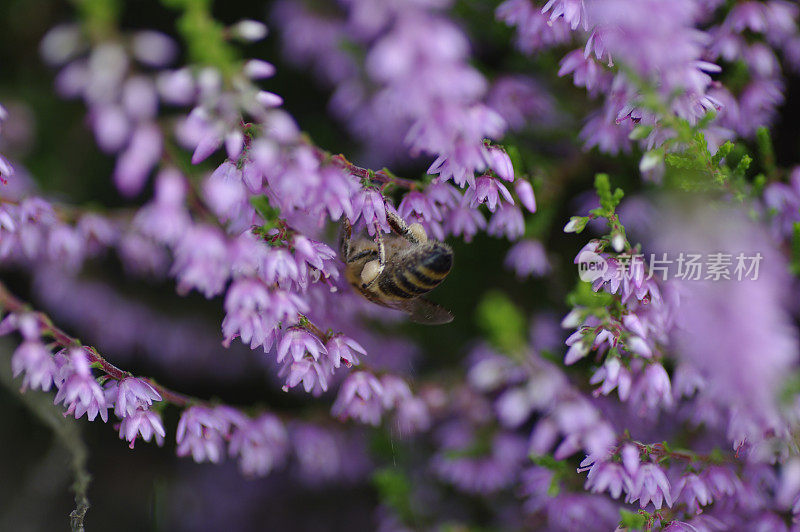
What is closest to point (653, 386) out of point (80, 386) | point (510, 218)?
point (510, 218)

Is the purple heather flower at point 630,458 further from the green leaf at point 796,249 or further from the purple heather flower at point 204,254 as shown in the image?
the purple heather flower at point 204,254

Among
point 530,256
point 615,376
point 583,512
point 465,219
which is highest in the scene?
point 465,219

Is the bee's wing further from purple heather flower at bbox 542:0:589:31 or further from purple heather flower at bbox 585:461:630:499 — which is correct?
purple heather flower at bbox 542:0:589:31

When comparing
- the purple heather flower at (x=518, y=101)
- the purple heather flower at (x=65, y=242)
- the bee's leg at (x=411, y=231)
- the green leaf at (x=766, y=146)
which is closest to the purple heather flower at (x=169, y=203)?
the bee's leg at (x=411, y=231)

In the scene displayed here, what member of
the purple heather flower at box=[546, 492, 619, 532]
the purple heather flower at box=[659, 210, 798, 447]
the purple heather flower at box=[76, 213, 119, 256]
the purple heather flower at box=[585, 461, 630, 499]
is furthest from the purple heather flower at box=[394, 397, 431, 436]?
the purple heather flower at box=[76, 213, 119, 256]

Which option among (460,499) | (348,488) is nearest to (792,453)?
(460,499)

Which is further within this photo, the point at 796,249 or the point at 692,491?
the point at 796,249

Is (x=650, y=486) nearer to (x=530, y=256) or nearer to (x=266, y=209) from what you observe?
(x=530, y=256)

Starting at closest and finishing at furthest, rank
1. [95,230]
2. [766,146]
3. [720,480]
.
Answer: [720,480] < [766,146] < [95,230]
